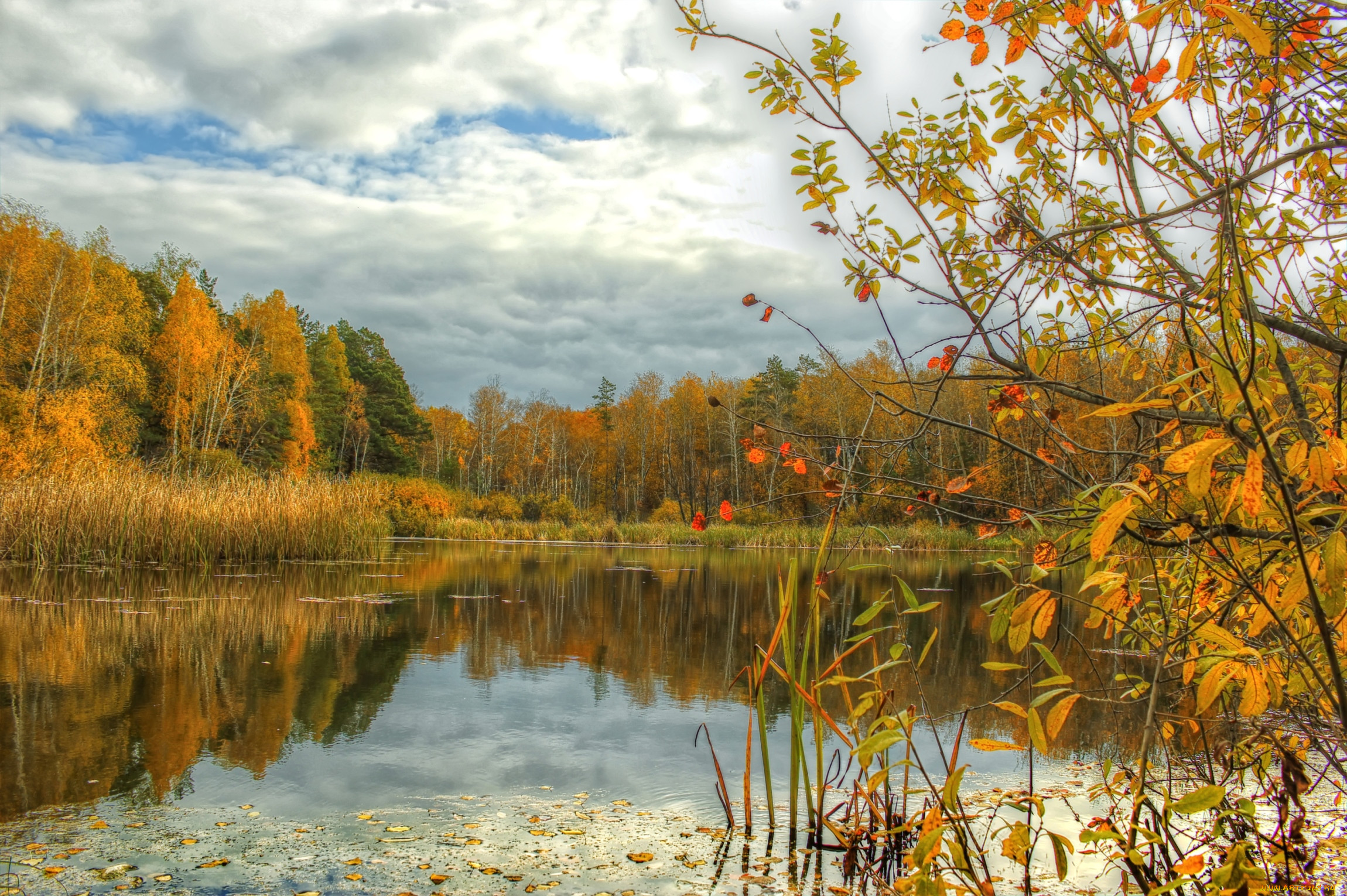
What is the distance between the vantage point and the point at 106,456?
21.8 metres

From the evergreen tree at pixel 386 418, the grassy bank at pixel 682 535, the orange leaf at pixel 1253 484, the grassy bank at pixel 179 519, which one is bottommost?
the grassy bank at pixel 682 535

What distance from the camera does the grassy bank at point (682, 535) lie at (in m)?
25.2

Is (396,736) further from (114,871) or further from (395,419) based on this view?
(395,419)

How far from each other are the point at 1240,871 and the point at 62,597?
1068 cm

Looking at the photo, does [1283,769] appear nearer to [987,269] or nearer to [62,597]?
[987,269]

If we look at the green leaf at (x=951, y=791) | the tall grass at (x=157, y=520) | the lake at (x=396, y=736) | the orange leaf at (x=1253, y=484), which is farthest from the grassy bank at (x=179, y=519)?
the orange leaf at (x=1253, y=484)

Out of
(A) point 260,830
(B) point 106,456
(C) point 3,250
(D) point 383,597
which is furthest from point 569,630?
(C) point 3,250

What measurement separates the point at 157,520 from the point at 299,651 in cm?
768

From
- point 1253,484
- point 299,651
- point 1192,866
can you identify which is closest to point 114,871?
point 1192,866

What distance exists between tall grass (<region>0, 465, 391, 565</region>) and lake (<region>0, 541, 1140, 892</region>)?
107 inches

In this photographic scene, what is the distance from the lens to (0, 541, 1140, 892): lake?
272cm

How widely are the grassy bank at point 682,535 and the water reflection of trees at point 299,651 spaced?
12.0 metres

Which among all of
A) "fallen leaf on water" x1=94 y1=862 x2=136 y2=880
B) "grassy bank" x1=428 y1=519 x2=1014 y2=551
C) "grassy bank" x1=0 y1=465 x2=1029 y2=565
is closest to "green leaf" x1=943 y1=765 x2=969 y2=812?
"fallen leaf on water" x1=94 y1=862 x2=136 y2=880

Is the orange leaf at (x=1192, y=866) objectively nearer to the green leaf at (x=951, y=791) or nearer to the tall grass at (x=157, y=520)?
the green leaf at (x=951, y=791)
